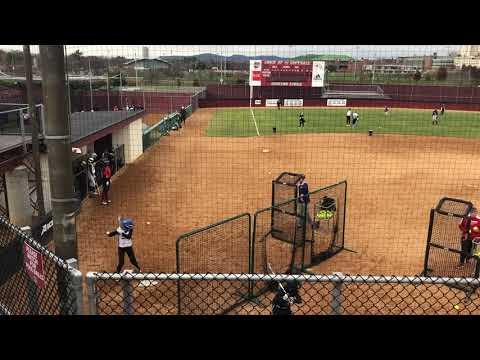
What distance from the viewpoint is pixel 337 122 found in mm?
38719

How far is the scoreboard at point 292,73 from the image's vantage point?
51.3 m

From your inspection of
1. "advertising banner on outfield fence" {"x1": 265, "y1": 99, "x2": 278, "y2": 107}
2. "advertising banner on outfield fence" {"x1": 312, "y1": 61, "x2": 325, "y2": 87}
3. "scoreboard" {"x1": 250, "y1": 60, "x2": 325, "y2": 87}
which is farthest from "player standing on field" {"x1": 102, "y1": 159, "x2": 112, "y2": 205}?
"advertising banner on outfield fence" {"x1": 312, "y1": 61, "x2": 325, "y2": 87}

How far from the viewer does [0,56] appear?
3625 cm

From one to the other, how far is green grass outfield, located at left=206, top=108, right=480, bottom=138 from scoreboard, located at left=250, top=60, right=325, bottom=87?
Answer: 4237 mm

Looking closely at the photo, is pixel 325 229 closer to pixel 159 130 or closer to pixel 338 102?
pixel 159 130

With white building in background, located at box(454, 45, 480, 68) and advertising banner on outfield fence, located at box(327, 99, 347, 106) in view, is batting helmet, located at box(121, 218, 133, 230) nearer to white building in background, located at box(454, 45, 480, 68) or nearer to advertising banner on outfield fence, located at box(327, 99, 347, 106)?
white building in background, located at box(454, 45, 480, 68)

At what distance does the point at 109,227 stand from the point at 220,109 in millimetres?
37538

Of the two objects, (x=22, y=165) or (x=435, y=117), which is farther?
(x=435, y=117)

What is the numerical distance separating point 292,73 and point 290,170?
111 feet

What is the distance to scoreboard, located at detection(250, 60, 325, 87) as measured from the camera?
51.3 m

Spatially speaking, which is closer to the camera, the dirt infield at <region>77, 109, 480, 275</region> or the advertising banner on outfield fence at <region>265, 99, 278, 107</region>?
the dirt infield at <region>77, 109, 480, 275</region>

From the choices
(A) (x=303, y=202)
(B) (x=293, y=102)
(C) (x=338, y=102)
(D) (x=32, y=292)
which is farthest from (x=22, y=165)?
(C) (x=338, y=102)
